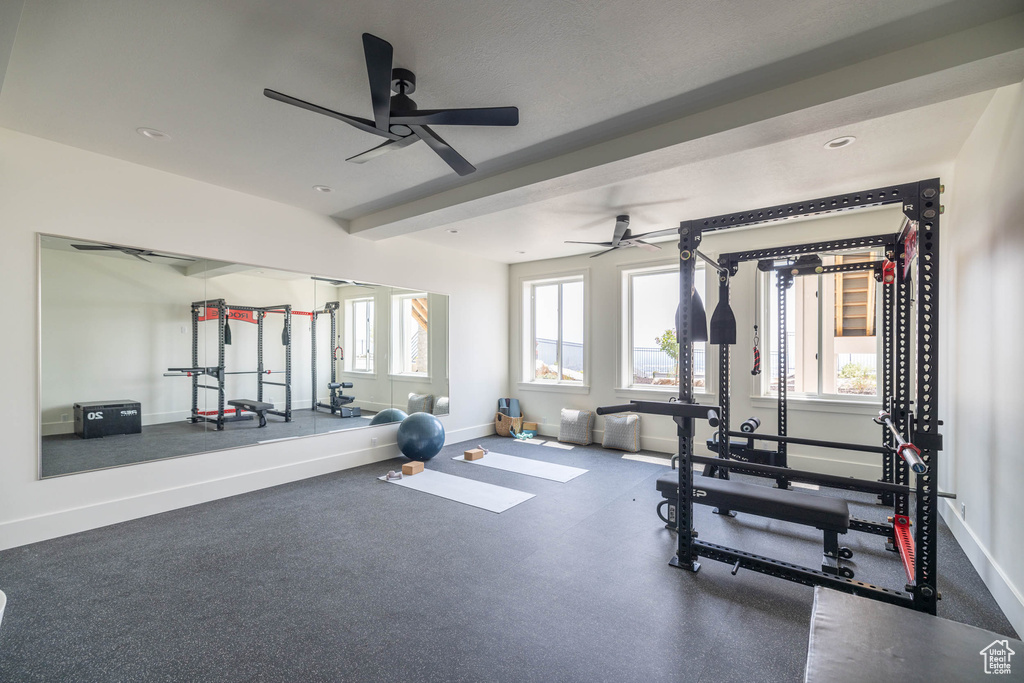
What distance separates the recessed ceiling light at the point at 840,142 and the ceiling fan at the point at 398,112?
7.71ft

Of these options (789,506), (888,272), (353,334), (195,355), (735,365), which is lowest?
(789,506)

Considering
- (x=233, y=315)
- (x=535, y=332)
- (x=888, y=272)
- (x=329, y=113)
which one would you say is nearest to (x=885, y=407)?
(x=888, y=272)

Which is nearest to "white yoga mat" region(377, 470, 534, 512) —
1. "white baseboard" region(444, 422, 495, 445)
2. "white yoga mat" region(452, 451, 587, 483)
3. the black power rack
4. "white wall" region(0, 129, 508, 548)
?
"white yoga mat" region(452, 451, 587, 483)

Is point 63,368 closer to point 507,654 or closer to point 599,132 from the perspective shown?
point 507,654

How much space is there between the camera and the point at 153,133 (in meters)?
3.12

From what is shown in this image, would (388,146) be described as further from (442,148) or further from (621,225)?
(621,225)

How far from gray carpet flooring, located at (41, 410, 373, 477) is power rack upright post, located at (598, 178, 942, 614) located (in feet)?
12.1

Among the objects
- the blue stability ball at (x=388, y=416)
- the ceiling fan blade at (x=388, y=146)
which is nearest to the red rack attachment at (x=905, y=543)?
the ceiling fan blade at (x=388, y=146)

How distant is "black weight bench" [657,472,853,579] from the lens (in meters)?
2.73

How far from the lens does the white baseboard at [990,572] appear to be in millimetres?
2201

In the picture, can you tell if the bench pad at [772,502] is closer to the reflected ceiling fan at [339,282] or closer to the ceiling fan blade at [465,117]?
the ceiling fan blade at [465,117]

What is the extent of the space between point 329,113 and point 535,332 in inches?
216

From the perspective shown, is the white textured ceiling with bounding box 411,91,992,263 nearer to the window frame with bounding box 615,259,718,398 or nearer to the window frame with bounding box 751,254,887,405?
the window frame with bounding box 615,259,718,398

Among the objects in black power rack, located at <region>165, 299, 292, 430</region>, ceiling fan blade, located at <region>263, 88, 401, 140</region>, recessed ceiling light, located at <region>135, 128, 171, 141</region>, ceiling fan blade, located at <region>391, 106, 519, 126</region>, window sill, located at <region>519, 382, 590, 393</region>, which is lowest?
window sill, located at <region>519, 382, 590, 393</region>
